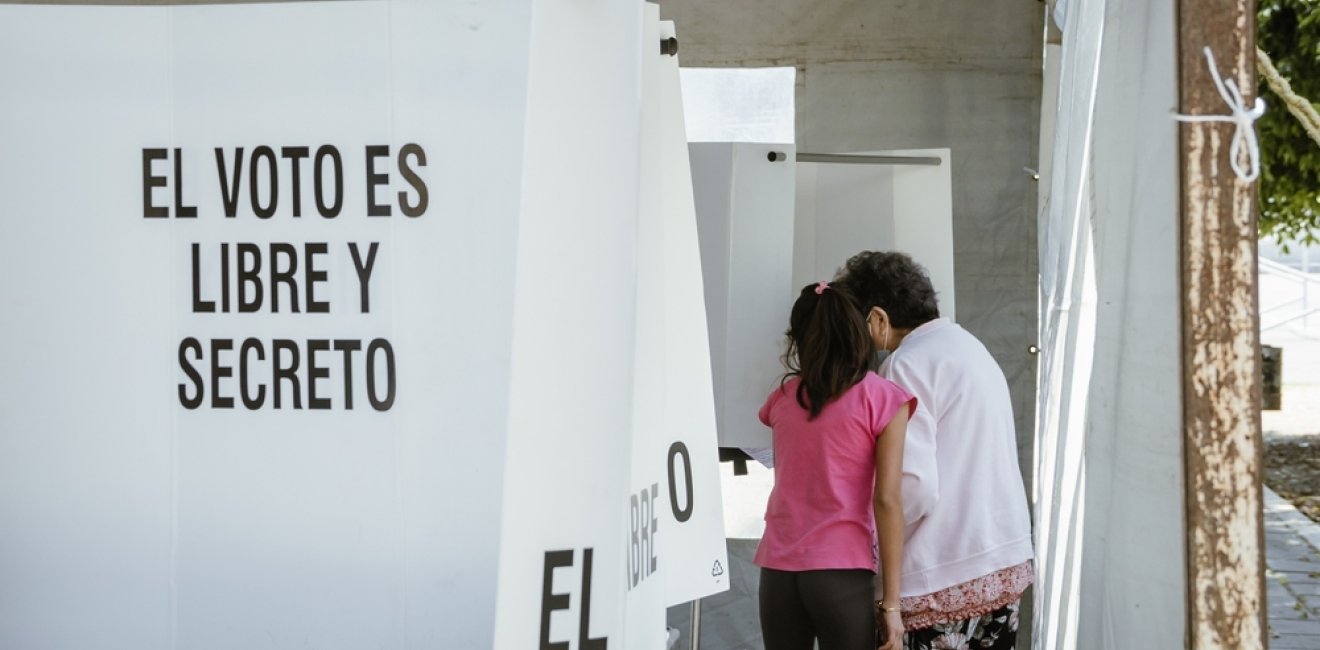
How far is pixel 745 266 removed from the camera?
2.74 meters

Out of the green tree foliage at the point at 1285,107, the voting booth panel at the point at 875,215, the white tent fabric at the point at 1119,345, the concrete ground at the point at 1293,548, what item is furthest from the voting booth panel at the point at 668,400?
the green tree foliage at the point at 1285,107

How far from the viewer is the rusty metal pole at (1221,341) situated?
121 cm

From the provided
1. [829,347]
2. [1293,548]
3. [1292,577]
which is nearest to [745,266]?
[829,347]

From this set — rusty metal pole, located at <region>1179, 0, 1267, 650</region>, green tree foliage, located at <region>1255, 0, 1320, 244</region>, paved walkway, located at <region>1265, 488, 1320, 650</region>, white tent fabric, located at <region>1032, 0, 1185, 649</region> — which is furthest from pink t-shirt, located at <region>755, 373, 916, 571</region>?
green tree foliage, located at <region>1255, 0, 1320, 244</region>

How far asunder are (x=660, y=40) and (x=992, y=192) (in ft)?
7.95

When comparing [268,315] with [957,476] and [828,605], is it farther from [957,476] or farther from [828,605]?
[957,476]

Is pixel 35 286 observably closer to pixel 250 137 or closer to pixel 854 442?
pixel 250 137

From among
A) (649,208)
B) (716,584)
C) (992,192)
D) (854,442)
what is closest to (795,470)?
(854,442)

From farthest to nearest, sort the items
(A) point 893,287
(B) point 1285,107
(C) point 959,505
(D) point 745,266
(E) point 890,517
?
(B) point 1285,107 < (D) point 745,266 < (A) point 893,287 < (C) point 959,505 < (E) point 890,517

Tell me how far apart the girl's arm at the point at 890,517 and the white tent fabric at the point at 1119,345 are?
0.91 feet

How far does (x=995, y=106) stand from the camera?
3.93m

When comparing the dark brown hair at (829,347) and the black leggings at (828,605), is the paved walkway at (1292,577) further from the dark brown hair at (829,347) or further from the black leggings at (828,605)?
the dark brown hair at (829,347)

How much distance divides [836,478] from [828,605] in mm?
238

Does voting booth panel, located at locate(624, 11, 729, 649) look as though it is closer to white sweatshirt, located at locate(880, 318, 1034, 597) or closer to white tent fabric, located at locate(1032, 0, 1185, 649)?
white sweatshirt, located at locate(880, 318, 1034, 597)
